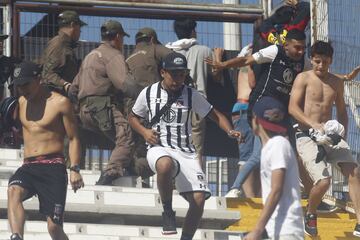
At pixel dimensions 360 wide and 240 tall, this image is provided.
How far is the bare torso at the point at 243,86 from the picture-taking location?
16.6 m

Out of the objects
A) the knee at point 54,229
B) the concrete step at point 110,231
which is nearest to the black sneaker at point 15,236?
the knee at point 54,229

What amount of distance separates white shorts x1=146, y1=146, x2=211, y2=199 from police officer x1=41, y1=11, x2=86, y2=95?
9.27ft

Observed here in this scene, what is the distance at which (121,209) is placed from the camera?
14531mm

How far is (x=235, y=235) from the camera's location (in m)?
13.5

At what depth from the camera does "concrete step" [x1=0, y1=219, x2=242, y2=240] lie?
13.7m

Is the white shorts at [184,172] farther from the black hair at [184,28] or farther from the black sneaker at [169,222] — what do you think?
the black hair at [184,28]

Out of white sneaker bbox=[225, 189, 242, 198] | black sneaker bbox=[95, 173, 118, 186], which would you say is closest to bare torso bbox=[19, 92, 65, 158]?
black sneaker bbox=[95, 173, 118, 186]

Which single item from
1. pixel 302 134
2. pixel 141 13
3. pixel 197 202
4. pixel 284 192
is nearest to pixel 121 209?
pixel 197 202

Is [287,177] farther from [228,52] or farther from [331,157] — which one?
[228,52]

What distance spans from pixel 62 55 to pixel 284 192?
223 inches

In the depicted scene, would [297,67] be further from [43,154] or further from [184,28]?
[43,154]

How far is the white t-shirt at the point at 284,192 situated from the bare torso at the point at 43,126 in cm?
290

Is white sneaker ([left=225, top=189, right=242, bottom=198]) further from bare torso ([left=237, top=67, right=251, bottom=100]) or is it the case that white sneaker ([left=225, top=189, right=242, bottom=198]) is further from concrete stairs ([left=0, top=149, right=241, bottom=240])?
bare torso ([left=237, top=67, right=251, bottom=100])

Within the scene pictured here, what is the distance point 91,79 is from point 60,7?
243 centimetres
